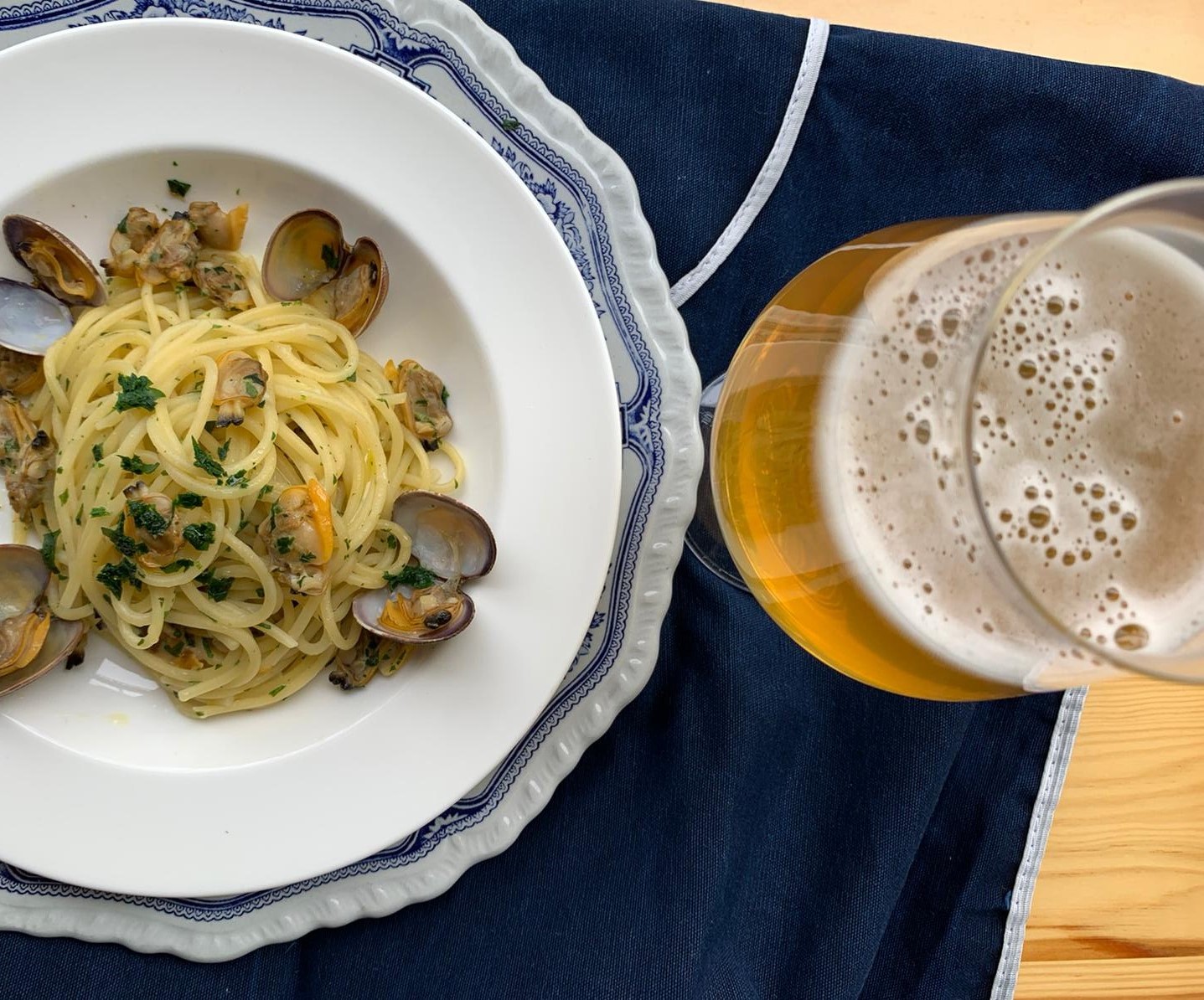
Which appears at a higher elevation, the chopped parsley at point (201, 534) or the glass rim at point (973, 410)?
the glass rim at point (973, 410)

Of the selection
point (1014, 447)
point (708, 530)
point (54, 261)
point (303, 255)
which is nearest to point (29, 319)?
point (54, 261)

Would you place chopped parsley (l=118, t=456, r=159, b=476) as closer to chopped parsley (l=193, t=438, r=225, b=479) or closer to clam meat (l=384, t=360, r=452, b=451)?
chopped parsley (l=193, t=438, r=225, b=479)

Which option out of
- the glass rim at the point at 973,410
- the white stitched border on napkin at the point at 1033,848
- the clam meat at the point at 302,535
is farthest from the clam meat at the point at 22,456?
the white stitched border on napkin at the point at 1033,848

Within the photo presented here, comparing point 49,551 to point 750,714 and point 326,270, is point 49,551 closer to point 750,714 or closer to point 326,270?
point 326,270

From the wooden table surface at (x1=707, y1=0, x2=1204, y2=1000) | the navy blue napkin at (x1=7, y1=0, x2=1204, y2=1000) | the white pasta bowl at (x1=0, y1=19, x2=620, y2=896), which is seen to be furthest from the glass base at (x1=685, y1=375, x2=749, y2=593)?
the wooden table surface at (x1=707, y1=0, x2=1204, y2=1000)

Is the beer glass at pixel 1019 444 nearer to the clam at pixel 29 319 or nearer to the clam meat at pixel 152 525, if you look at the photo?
the clam meat at pixel 152 525

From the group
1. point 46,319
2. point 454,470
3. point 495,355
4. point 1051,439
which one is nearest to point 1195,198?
point 1051,439

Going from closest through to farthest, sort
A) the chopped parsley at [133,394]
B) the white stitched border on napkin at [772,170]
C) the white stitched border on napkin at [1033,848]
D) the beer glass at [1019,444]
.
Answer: the beer glass at [1019,444] < the chopped parsley at [133,394] < the white stitched border on napkin at [772,170] < the white stitched border on napkin at [1033,848]
